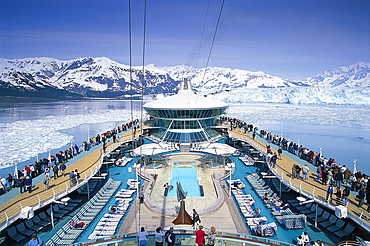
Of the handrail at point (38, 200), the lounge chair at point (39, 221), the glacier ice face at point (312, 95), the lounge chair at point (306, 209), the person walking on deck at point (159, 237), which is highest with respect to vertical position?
the glacier ice face at point (312, 95)

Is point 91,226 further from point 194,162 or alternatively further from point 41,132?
point 41,132

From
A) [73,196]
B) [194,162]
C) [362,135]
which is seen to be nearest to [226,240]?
[73,196]

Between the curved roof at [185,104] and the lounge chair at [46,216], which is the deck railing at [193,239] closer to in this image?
the lounge chair at [46,216]

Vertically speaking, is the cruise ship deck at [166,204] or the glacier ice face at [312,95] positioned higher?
the glacier ice face at [312,95]

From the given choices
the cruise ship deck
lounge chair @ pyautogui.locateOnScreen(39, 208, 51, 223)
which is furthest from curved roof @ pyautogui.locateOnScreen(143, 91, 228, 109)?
lounge chair @ pyautogui.locateOnScreen(39, 208, 51, 223)

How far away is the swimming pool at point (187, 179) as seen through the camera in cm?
1641

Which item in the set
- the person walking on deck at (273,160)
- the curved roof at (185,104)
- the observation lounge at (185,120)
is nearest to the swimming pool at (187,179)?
the person walking on deck at (273,160)

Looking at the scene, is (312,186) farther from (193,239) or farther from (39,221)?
(39,221)

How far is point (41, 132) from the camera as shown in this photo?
143 ft

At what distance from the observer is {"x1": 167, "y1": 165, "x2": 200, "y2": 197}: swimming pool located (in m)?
16.4

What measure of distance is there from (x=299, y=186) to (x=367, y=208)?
3.47m

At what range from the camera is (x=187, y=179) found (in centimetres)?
1878

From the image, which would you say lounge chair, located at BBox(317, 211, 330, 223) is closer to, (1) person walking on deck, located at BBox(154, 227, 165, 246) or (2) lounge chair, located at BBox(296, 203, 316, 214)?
(2) lounge chair, located at BBox(296, 203, 316, 214)

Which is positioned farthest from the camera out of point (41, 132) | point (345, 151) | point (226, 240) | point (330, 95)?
point (330, 95)
